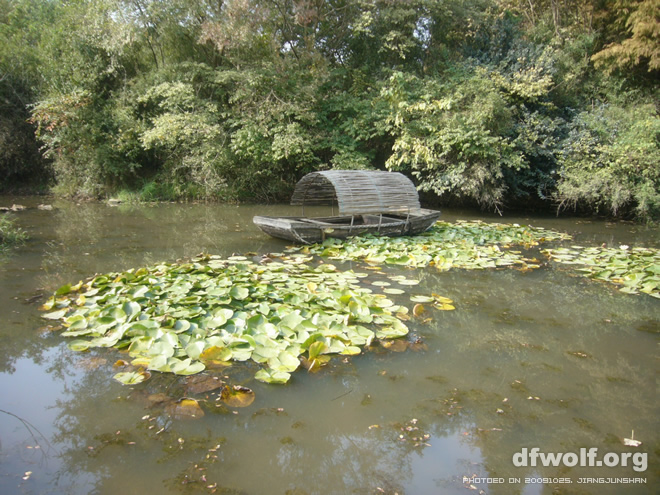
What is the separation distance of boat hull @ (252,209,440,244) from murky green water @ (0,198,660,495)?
2803 mm

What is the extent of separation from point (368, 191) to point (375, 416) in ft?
15.0

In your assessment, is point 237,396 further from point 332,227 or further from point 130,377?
point 332,227

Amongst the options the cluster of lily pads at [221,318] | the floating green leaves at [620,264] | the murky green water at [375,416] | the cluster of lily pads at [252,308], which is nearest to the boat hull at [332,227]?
the cluster of lily pads at [252,308]

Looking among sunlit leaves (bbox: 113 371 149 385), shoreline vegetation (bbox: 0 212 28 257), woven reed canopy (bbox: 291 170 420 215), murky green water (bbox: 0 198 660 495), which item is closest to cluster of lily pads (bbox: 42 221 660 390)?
sunlit leaves (bbox: 113 371 149 385)

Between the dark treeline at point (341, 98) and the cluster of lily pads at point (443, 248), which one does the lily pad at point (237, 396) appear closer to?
the cluster of lily pads at point (443, 248)

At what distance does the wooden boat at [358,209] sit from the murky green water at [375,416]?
2.77 meters

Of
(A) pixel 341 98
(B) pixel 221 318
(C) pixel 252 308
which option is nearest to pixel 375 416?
(B) pixel 221 318

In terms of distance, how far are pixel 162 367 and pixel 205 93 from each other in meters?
11.0

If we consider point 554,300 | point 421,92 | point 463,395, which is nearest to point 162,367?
point 463,395

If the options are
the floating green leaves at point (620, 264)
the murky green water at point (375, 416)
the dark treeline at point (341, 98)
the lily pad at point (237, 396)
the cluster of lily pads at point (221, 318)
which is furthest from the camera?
the dark treeline at point (341, 98)

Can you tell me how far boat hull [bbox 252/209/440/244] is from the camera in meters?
6.48

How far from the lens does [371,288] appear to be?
15.3 feet

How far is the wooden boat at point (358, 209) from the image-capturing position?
21.4 feet

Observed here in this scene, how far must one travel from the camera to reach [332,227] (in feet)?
22.0
